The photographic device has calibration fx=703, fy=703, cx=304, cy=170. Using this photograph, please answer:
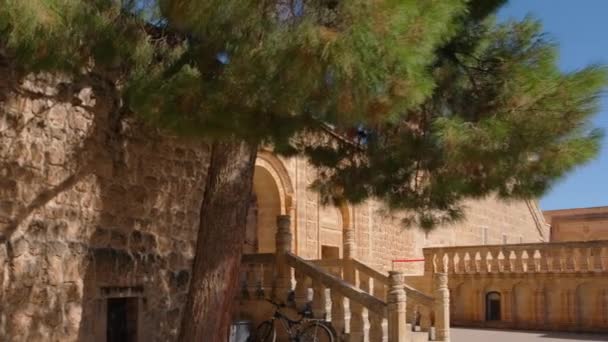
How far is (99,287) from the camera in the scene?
7320 mm

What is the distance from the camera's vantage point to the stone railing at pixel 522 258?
14117 mm

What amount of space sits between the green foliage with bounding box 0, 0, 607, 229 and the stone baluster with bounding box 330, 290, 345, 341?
1.58 metres

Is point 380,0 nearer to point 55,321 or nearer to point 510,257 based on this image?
point 55,321

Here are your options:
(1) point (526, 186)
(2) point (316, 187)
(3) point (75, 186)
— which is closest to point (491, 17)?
(1) point (526, 186)

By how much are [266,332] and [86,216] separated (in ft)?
10.1

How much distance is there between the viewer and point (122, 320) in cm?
780

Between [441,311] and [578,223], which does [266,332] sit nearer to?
[441,311]

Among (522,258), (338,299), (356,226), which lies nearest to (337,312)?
(338,299)

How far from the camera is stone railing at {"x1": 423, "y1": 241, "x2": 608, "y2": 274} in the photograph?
46.3ft

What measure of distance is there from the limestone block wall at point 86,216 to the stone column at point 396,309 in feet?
8.21

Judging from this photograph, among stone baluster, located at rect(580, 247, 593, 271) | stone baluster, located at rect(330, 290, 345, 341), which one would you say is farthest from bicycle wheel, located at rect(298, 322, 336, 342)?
stone baluster, located at rect(580, 247, 593, 271)

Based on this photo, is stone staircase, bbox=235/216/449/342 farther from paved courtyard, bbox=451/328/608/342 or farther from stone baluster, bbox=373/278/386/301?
paved courtyard, bbox=451/328/608/342

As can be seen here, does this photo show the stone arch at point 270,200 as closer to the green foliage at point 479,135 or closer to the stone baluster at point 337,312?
the stone baluster at point 337,312

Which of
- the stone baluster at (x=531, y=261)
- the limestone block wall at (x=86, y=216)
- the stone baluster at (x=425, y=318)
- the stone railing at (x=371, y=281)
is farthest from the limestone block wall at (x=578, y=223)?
the limestone block wall at (x=86, y=216)
